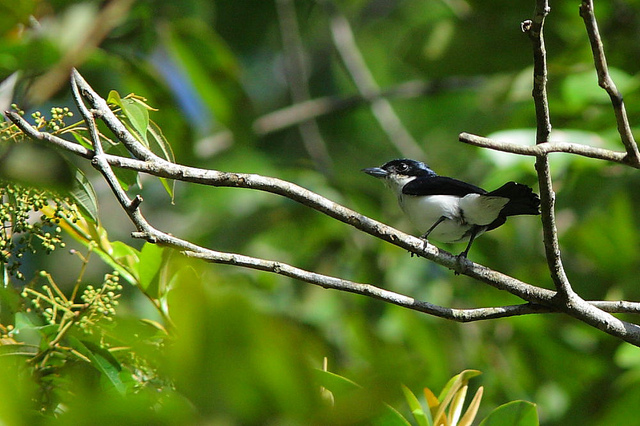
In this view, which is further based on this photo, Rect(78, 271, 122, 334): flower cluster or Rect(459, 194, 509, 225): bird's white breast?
Rect(459, 194, 509, 225): bird's white breast

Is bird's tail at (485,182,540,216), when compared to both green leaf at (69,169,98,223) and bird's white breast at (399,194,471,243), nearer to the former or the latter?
bird's white breast at (399,194,471,243)

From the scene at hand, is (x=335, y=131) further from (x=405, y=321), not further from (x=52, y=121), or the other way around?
(x=52, y=121)

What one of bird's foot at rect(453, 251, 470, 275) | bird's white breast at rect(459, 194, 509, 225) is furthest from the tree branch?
bird's white breast at rect(459, 194, 509, 225)

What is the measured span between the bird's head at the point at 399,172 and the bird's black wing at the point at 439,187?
1.25 ft

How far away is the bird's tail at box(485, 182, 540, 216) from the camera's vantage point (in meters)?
2.95

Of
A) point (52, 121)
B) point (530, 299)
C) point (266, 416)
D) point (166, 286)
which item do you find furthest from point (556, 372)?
point (266, 416)

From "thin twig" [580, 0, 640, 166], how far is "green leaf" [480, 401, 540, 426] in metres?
0.70

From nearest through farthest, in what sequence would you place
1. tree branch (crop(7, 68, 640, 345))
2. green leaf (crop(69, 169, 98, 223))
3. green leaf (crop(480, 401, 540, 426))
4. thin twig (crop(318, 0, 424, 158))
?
green leaf (crop(480, 401, 540, 426))
green leaf (crop(69, 169, 98, 223))
tree branch (crop(7, 68, 640, 345))
thin twig (crop(318, 0, 424, 158))

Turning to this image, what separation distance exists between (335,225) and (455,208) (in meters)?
2.35

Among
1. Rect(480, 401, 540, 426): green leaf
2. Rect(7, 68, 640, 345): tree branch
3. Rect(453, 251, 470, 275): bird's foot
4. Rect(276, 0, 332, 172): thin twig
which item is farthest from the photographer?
Rect(276, 0, 332, 172): thin twig

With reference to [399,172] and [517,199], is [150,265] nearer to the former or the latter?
[517,199]

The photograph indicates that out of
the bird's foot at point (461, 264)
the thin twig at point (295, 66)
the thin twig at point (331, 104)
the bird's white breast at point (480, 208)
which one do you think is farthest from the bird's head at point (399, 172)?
the bird's foot at point (461, 264)

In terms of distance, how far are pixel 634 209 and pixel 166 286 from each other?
3.94 meters

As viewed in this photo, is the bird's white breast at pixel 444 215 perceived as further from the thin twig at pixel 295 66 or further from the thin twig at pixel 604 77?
the thin twig at pixel 295 66
